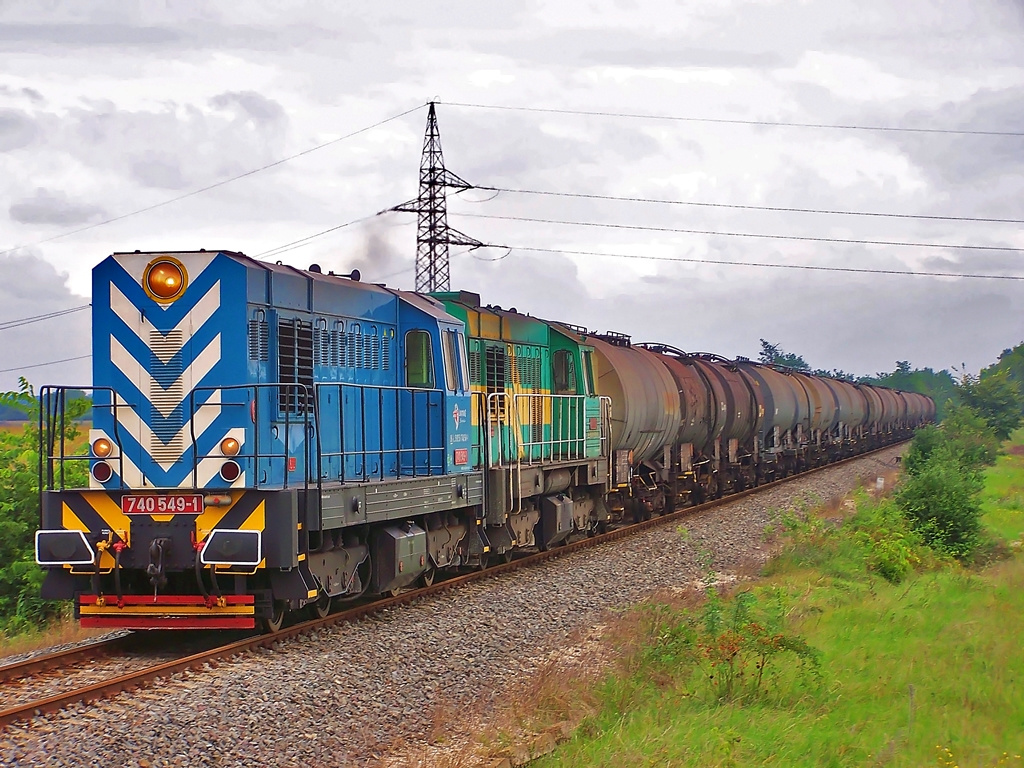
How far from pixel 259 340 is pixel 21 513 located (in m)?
7.19

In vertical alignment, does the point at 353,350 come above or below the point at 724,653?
above

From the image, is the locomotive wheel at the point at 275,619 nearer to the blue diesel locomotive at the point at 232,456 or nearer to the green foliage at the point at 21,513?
A: the blue diesel locomotive at the point at 232,456

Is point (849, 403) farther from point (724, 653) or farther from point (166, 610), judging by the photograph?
point (166, 610)

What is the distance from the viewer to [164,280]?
10430 millimetres

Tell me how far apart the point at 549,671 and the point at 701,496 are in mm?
18191

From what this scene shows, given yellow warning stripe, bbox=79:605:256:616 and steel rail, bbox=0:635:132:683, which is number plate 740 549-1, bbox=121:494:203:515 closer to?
yellow warning stripe, bbox=79:605:256:616

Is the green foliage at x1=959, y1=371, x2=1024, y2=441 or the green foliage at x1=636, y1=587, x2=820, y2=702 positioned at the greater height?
the green foliage at x1=959, y1=371, x2=1024, y2=441

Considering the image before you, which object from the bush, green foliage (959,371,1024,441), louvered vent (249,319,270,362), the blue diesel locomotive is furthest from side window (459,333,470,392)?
green foliage (959,371,1024,441)

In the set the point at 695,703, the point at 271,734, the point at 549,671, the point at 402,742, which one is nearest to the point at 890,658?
the point at 695,703

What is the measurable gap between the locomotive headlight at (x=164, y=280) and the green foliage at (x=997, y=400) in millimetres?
60711

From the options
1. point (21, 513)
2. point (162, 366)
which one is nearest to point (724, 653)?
point (162, 366)

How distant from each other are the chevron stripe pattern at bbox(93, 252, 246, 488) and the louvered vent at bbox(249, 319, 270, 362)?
28cm

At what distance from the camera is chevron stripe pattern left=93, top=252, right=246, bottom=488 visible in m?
10.3

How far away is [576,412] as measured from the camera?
1811cm
